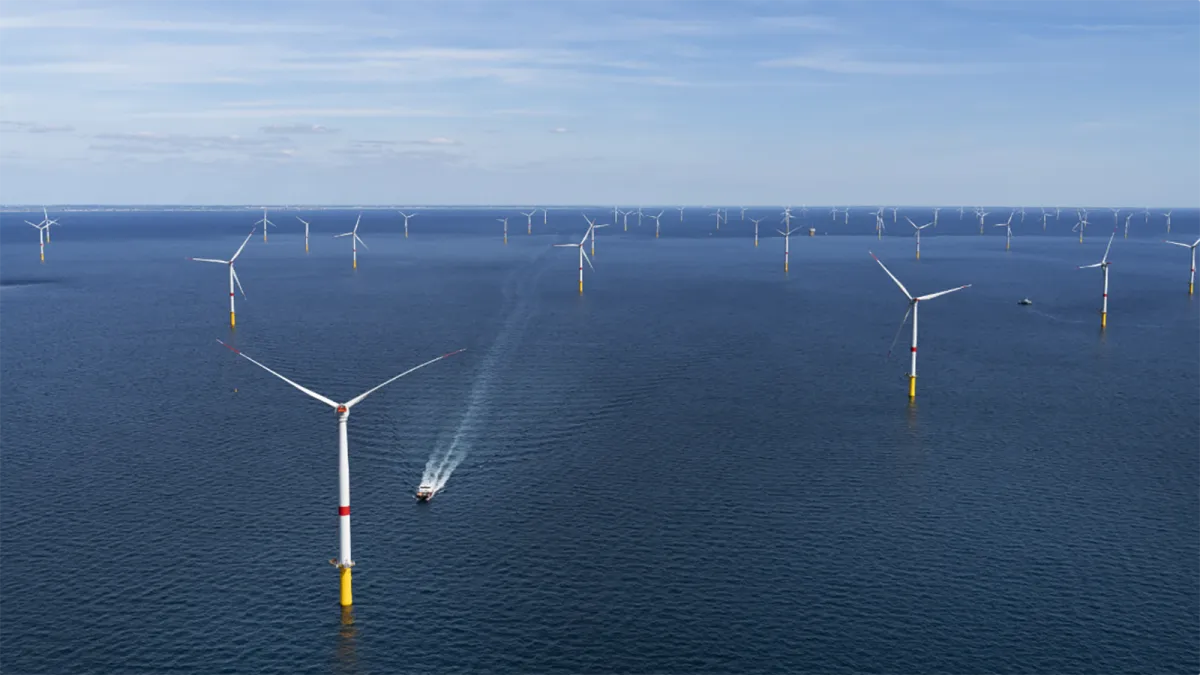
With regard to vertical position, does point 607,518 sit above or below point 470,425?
below

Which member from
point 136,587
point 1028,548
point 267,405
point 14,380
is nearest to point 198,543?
point 136,587

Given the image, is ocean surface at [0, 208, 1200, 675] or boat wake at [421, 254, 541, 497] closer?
ocean surface at [0, 208, 1200, 675]

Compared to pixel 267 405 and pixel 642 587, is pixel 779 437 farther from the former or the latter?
pixel 267 405

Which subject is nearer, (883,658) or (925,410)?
(883,658)

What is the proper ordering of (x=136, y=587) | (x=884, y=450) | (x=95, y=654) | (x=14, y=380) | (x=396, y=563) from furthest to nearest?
(x=14, y=380)
(x=884, y=450)
(x=396, y=563)
(x=136, y=587)
(x=95, y=654)

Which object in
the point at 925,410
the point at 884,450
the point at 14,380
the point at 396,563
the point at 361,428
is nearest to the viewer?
the point at 396,563

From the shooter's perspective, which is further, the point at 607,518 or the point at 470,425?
the point at 470,425

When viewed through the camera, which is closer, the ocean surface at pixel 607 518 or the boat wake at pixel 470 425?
the ocean surface at pixel 607 518

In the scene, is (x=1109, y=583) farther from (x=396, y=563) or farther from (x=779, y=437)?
(x=396, y=563)

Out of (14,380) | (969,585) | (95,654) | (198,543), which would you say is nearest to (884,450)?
Answer: (969,585)
